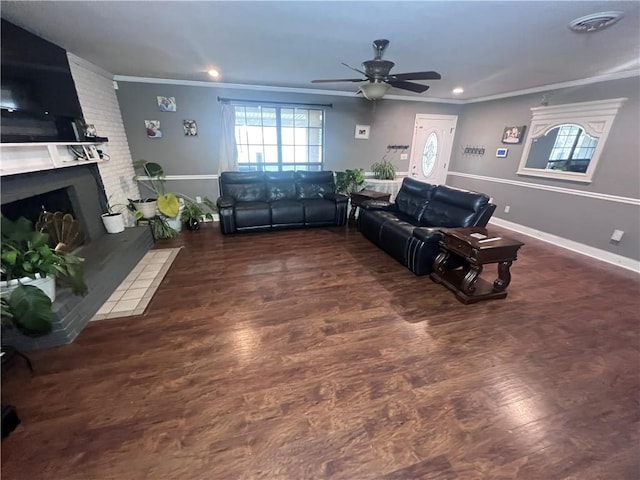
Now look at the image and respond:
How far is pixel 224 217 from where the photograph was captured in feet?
13.3

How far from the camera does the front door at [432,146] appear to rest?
5.68 metres

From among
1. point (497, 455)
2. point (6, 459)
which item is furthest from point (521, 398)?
point (6, 459)

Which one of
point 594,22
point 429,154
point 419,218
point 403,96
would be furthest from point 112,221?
point 429,154

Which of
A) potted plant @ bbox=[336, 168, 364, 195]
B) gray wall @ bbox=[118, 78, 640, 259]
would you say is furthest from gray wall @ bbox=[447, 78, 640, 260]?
potted plant @ bbox=[336, 168, 364, 195]

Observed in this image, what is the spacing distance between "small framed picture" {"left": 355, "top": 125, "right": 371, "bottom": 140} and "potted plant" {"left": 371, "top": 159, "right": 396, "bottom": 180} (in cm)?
64

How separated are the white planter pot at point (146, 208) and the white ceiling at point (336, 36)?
1.80 metres

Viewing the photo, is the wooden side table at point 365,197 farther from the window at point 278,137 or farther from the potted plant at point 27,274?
the potted plant at point 27,274

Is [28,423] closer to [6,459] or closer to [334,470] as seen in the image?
[6,459]

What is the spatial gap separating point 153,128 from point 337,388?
15.8 feet

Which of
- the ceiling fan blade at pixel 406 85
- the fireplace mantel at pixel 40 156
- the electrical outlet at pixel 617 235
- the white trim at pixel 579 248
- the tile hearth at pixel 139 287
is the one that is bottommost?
the tile hearth at pixel 139 287

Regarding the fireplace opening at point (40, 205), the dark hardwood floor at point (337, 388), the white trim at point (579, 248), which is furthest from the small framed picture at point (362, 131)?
the fireplace opening at point (40, 205)

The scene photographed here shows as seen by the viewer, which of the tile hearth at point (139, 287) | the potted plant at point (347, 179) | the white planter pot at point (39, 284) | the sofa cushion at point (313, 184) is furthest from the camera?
the potted plant at point (347, 179)

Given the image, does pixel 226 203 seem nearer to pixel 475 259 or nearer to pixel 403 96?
pixel 475 259

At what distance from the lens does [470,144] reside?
5.58 meters
